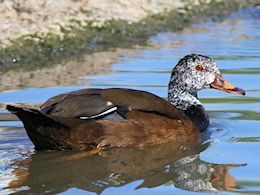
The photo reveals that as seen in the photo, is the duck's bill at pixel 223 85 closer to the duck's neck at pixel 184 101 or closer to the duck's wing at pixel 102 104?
the duck's neck at pixel 184 101

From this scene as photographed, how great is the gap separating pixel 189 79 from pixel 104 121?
155 cm

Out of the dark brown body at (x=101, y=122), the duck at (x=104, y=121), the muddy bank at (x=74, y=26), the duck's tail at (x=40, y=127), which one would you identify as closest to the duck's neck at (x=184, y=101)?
the duck at (x=104, y=121)

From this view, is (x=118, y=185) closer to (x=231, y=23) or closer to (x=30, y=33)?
(x=30, y=33)

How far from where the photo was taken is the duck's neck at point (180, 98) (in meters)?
10.3

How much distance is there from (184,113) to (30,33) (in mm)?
4448

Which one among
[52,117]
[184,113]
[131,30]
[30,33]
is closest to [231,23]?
[131,30]

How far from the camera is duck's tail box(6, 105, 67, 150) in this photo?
347 inches

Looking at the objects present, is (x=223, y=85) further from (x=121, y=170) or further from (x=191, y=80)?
(x=121, y=170)

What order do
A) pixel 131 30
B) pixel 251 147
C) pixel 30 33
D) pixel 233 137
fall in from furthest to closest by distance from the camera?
pixel 131 30, pixel 30 33, pixel 233 137, pixel 251 147

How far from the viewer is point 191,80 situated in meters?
10.3

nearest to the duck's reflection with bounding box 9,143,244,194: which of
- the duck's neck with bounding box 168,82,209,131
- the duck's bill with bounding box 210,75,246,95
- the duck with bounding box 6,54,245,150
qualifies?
the duck with bounding box 6,54,245,150

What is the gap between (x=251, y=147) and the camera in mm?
8961

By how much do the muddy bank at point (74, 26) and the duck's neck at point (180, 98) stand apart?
3.20 metres

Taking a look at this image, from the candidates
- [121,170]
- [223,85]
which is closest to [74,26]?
[223,85]
